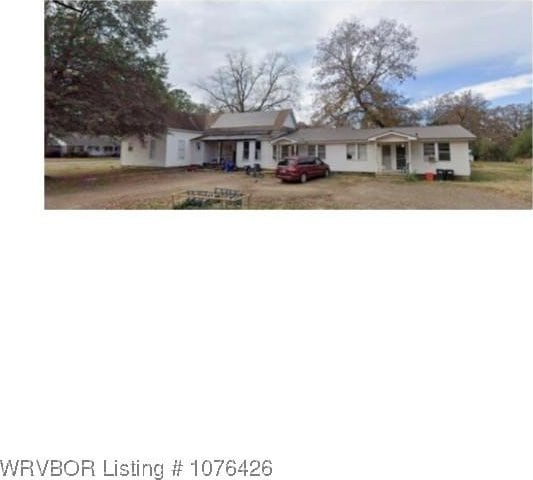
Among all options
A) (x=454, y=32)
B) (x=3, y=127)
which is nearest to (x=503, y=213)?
(x=454, y=32)

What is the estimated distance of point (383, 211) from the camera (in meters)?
6.71

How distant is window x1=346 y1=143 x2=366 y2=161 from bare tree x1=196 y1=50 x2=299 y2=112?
9.44ft

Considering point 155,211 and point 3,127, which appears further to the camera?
point 155,211

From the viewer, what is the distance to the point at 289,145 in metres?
13.8

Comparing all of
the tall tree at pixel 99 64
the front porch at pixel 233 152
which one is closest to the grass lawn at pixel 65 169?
the tall tree at pixel 99 64

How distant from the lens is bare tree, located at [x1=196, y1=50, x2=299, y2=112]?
1067cm

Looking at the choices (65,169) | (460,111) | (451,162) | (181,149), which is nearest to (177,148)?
(181,149)

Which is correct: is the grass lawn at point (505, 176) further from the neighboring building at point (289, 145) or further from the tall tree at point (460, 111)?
the tall tree at point (460, 111)

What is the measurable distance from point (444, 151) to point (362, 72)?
407 centimetres

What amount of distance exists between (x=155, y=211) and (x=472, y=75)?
8963mm

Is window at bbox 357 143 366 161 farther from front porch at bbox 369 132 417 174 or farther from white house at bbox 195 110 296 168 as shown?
white house at bbox 195 110 296 168

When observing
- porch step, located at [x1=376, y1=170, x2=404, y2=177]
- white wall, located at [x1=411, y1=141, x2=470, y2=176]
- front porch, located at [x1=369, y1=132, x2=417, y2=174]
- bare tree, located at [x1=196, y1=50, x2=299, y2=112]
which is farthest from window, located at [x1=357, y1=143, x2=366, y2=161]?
bare tree, located at [x1=196, y1=50, x2=299, y2=112]

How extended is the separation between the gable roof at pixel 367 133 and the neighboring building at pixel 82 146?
6.88 metres

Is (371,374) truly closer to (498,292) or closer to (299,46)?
(498,292)
